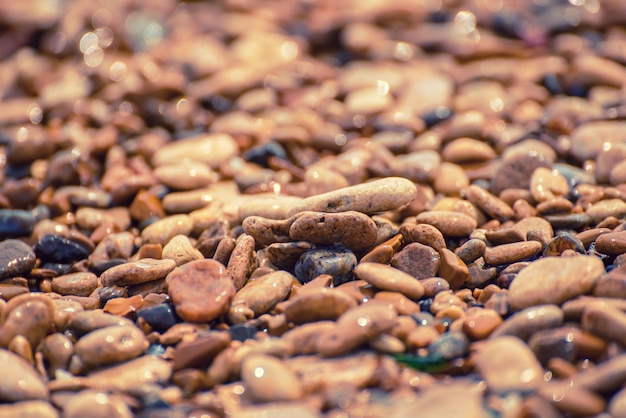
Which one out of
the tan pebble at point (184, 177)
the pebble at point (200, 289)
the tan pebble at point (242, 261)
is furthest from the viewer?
the tan pebble at point (184, 177)

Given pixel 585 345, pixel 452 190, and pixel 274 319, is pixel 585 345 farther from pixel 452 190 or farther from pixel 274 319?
pixel 452 190

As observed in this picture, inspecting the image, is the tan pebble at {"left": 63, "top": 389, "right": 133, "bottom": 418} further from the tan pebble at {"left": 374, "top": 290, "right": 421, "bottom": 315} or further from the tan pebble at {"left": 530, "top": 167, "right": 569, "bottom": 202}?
the tan pebble at {"left": 530, "top": 167, "right": 569, "bottom": 202}

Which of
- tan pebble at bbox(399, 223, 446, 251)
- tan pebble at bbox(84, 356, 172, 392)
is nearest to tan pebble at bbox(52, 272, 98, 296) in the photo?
tan pebble at bbox(84, 356, 172, 392)

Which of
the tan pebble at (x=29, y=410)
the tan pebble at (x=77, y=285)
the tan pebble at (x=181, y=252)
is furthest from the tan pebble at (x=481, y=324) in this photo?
the tan pebble at (x=77, y=285)

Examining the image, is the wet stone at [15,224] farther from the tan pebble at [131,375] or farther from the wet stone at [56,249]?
the tan pebble at [131,375]

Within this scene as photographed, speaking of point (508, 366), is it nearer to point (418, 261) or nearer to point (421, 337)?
point (421, 337)

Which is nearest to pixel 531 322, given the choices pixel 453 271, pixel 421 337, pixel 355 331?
pixel 421 337
